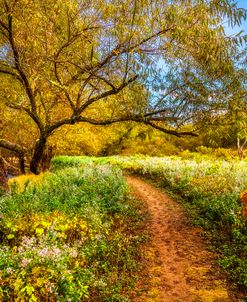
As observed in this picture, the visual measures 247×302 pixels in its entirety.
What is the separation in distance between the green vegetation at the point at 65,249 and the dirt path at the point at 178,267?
40cm

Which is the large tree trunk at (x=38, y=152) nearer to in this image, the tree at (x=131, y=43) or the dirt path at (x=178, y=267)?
the tree at (x=131, y=43)

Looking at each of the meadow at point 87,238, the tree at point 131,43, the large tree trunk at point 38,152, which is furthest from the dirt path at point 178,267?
the large tree trunk at point 38,152

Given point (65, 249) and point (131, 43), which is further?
point (131, 43)

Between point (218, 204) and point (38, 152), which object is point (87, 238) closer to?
point (38, 152)

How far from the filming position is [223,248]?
7.13 m

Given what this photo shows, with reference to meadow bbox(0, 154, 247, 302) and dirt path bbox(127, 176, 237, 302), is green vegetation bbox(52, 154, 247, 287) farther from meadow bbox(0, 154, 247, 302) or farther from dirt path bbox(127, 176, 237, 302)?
dirt path bbox(127, 176, 237, 302)

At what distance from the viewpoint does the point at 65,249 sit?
5062mm

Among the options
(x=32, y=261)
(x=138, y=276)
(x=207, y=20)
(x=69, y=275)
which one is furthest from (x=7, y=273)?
(x=207, y=20)

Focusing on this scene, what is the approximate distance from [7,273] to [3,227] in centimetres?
212

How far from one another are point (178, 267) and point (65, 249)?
263 centimetres

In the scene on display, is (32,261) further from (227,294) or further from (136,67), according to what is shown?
(136,67)

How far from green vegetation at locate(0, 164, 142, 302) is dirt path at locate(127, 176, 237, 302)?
40 cm

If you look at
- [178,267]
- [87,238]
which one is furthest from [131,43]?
[178,267]

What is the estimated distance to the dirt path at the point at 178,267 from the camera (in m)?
5.34
